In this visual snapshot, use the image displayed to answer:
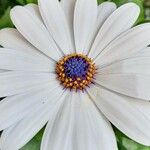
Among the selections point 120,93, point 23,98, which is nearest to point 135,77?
point 120,93

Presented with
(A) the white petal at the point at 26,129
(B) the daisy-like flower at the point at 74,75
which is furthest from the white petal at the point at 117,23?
(A) the white petal at the point at 26,129

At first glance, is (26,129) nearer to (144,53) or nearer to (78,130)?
(78,130)

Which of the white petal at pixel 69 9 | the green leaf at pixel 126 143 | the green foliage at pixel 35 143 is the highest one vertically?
the white petal at pixel 69 9

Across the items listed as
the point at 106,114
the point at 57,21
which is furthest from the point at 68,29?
the point at 106,114

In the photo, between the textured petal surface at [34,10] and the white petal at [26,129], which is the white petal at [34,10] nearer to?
the textured petal surface at [34,10]

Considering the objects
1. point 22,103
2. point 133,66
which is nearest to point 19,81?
point 22,103

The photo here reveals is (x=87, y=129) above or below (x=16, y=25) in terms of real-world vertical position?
below

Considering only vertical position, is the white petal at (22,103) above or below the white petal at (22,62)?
below

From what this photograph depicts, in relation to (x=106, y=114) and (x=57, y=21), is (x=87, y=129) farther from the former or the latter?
(x=57, y=21)
